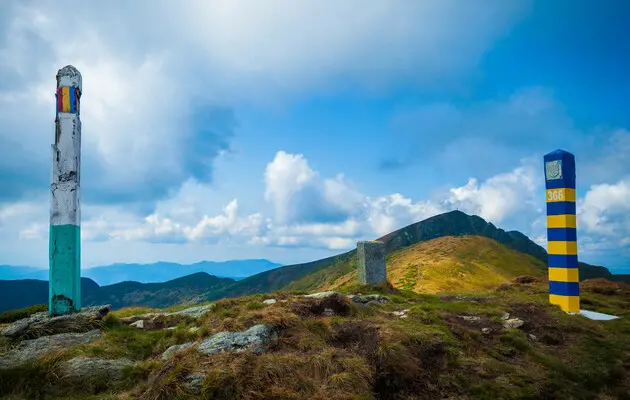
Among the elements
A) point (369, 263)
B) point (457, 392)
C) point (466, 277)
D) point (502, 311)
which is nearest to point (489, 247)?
point (466, 277)

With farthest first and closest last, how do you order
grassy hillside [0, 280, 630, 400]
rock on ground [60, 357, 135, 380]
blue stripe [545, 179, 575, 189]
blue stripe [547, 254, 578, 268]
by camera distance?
blue stripe [545, 179, 575, 189] → blue stripe [547, 254, 578, 268] → rock on ground [60, 357, 135, 380] → grassy hillside [0, 280, 630, 400]

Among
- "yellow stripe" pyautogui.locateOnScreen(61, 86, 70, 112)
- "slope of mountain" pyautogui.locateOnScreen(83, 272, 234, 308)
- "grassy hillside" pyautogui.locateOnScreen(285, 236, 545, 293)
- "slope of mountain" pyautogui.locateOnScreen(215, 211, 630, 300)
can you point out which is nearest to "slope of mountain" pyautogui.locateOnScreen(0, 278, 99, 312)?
"slope of mountain" pyautogui.locateOnScreen(83, 272, 234, 308)

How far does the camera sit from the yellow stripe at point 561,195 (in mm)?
18289

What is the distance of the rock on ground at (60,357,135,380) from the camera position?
928cm

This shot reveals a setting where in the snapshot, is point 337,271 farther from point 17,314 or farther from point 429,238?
point 17,314

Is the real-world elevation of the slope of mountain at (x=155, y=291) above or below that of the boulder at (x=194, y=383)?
below

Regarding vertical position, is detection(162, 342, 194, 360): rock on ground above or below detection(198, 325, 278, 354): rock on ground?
below

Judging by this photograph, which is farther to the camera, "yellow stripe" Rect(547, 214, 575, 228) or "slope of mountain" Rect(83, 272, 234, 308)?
"slope of mountain" Rect(83, 272, 234, 308)

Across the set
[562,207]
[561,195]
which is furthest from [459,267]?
[561,195]

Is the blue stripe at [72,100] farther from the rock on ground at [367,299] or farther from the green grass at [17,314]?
the rock on ground at [367,299]

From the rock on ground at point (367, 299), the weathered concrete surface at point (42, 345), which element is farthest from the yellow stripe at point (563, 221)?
the weathered concrete surface at point (42, 345)

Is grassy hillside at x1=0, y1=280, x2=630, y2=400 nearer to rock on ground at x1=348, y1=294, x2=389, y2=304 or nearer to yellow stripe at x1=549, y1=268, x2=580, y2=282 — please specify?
rock on ground at x1=348, y1=294, x2=389, y2=304

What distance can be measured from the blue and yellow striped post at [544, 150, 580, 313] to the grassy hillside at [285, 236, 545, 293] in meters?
10.5

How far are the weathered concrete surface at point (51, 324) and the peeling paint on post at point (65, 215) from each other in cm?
71
